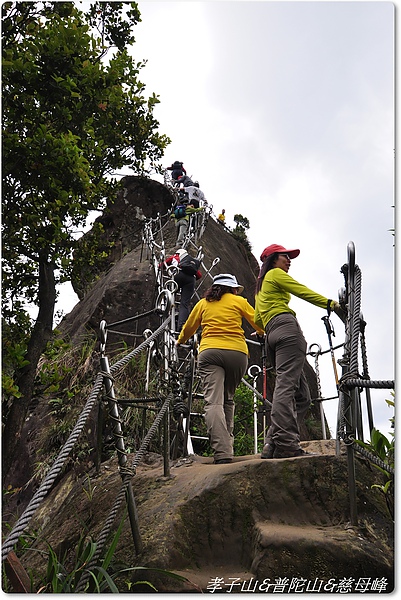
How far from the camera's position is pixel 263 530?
2.64 metres

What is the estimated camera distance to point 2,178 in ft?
10.0

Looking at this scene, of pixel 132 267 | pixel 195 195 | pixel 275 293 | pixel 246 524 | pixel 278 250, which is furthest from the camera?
pixel 195 195

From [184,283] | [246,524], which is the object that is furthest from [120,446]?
[184,283]

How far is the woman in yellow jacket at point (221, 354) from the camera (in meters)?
3.92

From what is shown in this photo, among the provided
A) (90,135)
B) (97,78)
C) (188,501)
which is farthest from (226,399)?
(97,78)

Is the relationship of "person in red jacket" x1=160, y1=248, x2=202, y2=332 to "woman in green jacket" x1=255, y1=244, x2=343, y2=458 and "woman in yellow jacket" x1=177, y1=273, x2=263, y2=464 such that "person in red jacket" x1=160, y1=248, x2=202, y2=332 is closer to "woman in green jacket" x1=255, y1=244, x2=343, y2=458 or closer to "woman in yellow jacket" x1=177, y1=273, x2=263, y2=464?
"woman in yellow jacket" x1=177, y1=273, x2=263, y2=464

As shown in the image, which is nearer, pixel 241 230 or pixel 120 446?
pixel 120 446

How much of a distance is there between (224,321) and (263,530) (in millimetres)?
1769

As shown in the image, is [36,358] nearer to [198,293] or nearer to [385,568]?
[385,568]

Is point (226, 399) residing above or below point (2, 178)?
below

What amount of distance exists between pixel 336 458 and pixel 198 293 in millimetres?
7091

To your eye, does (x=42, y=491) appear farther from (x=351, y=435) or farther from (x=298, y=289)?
(x=298, y=289)

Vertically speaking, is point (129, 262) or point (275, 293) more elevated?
point (129, 262)

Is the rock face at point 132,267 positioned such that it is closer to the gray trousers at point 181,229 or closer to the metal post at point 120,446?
the gray trousers at point 181,229
